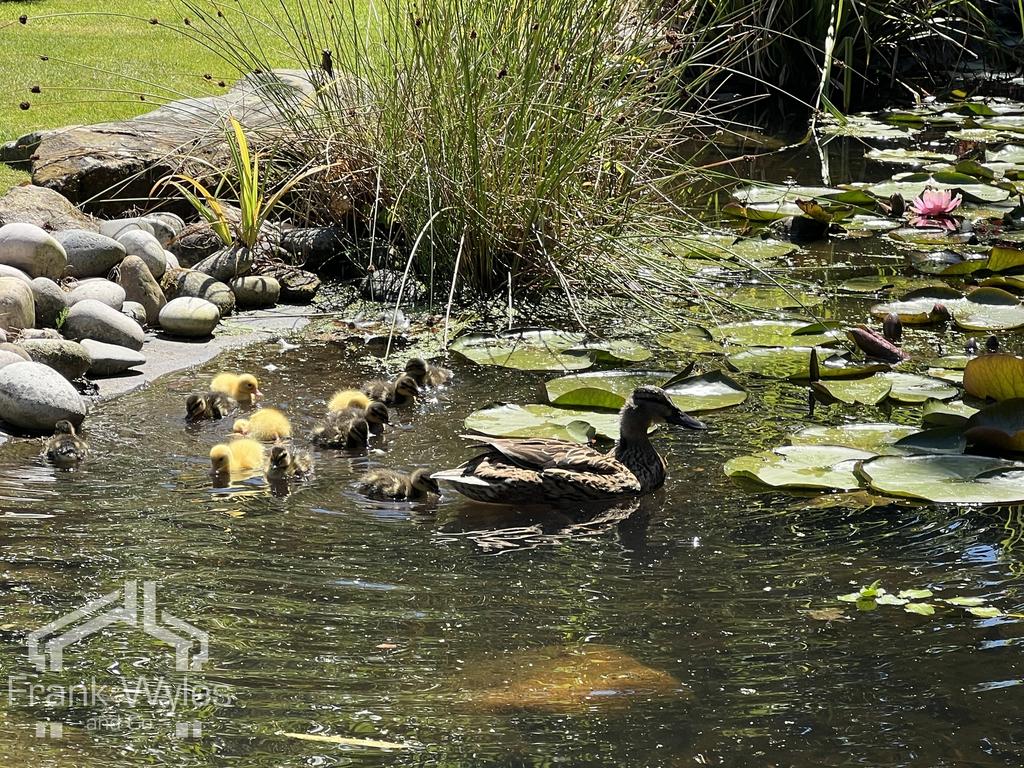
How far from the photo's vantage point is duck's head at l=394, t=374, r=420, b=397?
5.91 metres

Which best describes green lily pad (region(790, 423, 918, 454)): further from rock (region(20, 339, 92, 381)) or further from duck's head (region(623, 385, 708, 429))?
rock (region(20, 339, 92, 381))

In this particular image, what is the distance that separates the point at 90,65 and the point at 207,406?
6.64 metres

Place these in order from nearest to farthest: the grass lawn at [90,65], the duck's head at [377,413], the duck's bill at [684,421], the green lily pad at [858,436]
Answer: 1. the green lily pad at [858,436]
2. the duck's bill at [684,421]
3. the duck's head at [377,413]
4. the grass lawn at [90,65]

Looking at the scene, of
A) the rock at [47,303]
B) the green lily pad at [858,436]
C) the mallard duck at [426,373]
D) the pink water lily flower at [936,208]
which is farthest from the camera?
the pink water lily flower at [936,208]

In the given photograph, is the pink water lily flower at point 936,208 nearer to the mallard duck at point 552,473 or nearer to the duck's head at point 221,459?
the mallard duck at point 552,473

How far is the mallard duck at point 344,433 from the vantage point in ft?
17.6

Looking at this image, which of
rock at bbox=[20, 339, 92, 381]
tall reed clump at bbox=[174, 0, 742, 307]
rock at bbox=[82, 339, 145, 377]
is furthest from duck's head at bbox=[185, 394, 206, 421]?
tall reed clump at bbox=[174, 0, 742, 307]

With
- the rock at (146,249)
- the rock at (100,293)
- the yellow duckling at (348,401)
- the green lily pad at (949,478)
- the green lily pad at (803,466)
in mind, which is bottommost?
the yellow duckling at (348,401)

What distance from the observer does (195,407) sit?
220 inches

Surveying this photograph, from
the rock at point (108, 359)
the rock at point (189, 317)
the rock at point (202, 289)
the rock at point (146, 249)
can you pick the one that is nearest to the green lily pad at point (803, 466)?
the rock at point (108, 359)

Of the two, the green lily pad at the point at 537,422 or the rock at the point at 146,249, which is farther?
the rock at the point at 146,249

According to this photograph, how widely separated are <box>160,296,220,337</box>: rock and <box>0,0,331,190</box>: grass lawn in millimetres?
1967

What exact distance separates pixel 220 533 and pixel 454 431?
5.01 ft

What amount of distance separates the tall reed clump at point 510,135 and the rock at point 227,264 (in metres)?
0.76
